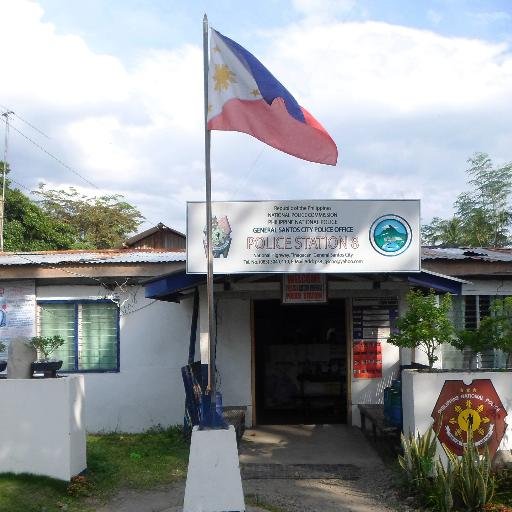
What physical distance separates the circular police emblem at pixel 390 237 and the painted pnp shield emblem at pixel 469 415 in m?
1.92

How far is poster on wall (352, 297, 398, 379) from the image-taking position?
34.8 ft

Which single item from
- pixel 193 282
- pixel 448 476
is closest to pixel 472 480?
pixel 448 476

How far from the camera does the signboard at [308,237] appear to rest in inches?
345

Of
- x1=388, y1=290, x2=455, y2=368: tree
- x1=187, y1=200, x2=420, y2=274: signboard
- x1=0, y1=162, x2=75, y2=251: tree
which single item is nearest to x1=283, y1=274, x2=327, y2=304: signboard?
x1=187, y1=200, x2=420, y2=274: signboard

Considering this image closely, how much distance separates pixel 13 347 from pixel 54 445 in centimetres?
117

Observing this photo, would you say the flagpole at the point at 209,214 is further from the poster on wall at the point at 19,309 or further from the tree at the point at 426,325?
the poster on wall at the point at 19,309

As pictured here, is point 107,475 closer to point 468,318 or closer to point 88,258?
point 88,258

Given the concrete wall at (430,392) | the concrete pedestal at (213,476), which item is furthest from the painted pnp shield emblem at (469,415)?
the concrete pedestal at (213,476)

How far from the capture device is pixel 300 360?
12.4 meters

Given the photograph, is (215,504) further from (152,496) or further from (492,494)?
(492,494)

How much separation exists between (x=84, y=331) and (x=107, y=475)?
3.84 meters

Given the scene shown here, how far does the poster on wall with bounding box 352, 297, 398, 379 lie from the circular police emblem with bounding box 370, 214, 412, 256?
6.56ft

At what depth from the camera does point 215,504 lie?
20.9ft

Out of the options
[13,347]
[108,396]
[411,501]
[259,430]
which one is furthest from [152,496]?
[108,396]
